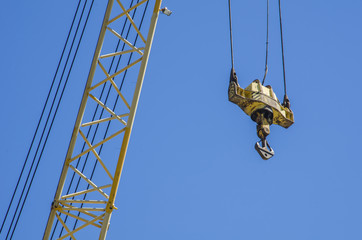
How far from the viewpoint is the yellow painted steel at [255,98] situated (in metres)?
18.3

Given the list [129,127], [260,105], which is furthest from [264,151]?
[129,127]

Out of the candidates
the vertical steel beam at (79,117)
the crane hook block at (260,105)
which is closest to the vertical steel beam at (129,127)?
the vertical steel beam at (79,117)

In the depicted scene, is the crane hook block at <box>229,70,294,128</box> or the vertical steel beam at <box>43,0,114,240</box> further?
the vertical steel beam at <box>43,0,114,240</box>

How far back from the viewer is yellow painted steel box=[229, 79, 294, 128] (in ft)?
60.1

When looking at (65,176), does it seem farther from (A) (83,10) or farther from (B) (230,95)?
(A) (83,10)

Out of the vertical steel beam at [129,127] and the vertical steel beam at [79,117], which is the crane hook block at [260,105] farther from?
the vertical steel beam at [79,117]

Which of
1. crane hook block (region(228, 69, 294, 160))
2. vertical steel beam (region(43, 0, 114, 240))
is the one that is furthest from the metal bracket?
vertical steel beam (region(43, 0, 114, 240))

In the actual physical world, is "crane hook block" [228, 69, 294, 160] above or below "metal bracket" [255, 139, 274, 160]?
above

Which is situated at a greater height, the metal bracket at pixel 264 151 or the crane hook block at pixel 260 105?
the crane hook block at pixel 260 105

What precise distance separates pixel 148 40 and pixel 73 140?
3487 millimetres

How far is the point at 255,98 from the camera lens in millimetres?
18375

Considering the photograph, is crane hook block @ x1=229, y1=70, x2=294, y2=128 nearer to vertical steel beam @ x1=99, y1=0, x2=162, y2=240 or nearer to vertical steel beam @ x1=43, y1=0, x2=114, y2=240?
vertical steel beam @ x1=99, y1=0, x2=162, y2=240

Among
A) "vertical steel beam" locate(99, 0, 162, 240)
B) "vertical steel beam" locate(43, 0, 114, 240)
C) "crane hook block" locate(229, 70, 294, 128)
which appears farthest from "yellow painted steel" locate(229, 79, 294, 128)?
"vertical steel beam" locate(43, 0, 114, 240)

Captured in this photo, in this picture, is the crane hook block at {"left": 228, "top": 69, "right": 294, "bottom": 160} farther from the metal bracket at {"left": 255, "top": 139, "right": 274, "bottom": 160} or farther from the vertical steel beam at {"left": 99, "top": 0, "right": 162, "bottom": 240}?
the vertical steel beam at {"left": 99, "top": 0, "right": 162, "bottom": 240}
